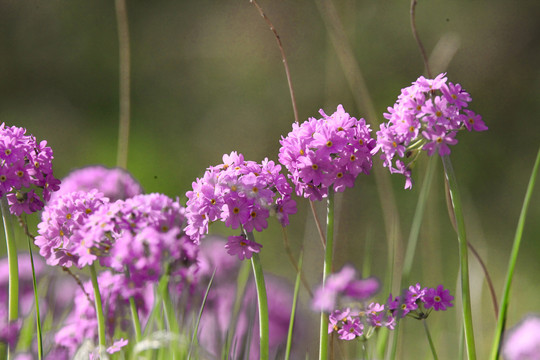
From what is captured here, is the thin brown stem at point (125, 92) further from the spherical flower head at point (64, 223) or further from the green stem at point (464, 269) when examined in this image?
the green stem at point (464, 269)

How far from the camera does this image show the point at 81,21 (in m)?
4.11

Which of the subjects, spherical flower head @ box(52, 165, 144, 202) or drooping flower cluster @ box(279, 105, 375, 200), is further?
spherical flower head @ box(52, 165, 144, 202)

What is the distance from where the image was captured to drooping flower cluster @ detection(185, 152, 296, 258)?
737mm

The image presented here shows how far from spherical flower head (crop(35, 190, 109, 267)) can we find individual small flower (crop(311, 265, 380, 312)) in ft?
0.85

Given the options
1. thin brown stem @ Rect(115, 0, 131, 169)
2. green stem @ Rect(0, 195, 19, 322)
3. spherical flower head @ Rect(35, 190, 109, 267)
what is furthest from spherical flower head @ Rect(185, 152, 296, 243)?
thin brown stem @ Rect(115, 0, 131, 169)

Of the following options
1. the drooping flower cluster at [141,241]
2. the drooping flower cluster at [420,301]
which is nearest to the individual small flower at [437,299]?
the drooping flower cluster at [420,301]

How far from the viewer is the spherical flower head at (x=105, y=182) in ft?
4.05

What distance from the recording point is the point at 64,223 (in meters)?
A: 0.77

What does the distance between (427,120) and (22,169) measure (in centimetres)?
46

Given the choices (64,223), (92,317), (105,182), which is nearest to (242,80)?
(105,182)

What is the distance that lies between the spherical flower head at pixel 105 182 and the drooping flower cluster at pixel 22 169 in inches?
12.3

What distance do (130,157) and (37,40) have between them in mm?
893

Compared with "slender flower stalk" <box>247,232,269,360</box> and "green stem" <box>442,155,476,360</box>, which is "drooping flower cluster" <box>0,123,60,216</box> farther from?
"green stem" <box>442,155,476,360</box>

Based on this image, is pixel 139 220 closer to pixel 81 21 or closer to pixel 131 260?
pixel 131 260
